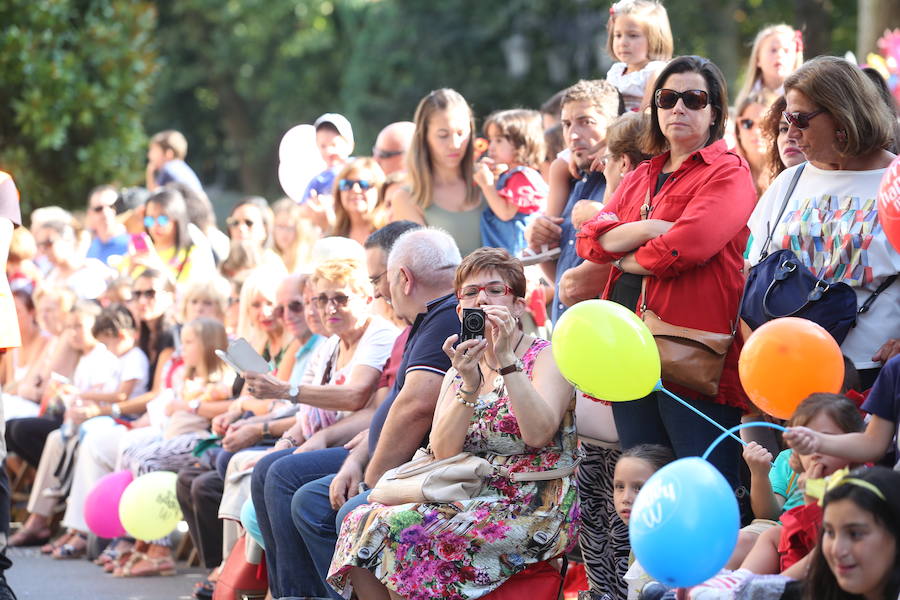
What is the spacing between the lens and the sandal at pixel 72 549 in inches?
318

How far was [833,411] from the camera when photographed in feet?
12.3

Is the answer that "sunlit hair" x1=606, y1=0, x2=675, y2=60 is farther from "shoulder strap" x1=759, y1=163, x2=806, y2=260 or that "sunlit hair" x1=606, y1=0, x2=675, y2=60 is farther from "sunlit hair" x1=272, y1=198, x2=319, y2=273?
"sunlit hair" x1=272, y1=198, x2=319, y2=273

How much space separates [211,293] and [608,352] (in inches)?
175

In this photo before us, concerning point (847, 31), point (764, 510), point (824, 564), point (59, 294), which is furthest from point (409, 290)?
point (847, 31)

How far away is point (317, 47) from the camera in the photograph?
27.9 m

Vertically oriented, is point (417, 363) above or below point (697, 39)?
below

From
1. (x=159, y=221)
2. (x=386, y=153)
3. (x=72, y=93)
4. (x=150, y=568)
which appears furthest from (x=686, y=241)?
(x=72, y=93)

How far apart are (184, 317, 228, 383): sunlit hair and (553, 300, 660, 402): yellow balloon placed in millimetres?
3657

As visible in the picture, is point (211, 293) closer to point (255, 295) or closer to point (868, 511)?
point (255, 295)

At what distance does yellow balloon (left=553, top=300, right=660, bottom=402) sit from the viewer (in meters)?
4.08

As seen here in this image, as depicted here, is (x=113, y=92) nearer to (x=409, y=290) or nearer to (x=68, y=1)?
(x=68, y=1)

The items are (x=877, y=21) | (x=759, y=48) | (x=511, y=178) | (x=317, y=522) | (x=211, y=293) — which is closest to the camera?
(x=317, y=522)

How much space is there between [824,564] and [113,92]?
1297 cm

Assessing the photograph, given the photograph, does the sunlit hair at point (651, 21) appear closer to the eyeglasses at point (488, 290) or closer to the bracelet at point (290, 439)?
the eyeglasses at point (488, 290)
